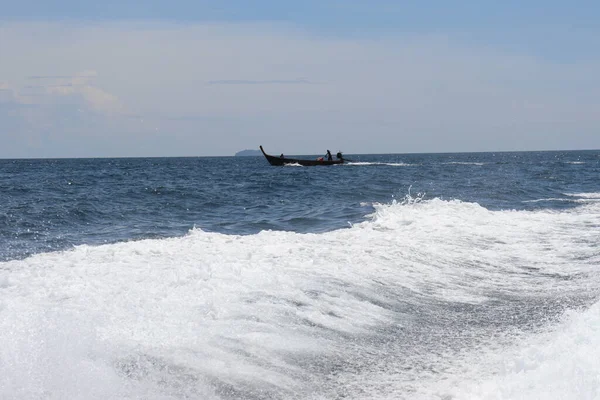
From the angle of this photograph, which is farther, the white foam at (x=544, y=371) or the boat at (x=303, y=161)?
the boat at (x=303, y=161)

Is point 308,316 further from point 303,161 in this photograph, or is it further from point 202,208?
point 303,161

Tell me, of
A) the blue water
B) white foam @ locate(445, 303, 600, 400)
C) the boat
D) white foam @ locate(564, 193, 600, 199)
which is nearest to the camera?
white foam @ locate(445, 303, 600, 400)

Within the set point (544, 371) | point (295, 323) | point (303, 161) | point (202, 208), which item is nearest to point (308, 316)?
point (295, 323)

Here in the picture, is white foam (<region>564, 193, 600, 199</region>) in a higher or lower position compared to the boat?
lower

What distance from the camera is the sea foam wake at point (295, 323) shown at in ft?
17.0

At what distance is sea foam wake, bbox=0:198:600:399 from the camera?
17.0 feet

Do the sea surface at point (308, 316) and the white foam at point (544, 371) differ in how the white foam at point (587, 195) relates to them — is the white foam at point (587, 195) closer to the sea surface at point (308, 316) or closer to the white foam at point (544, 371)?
the sea surface at point (308, 316)

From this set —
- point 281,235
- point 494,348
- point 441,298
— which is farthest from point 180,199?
point 494,348

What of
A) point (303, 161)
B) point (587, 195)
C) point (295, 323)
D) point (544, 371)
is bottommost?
point (295, 323)

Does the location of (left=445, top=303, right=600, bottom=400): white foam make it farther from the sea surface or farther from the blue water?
the blue water

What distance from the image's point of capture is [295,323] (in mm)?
6875

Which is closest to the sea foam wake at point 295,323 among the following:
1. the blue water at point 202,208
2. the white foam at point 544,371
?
the white foam at point 544,371

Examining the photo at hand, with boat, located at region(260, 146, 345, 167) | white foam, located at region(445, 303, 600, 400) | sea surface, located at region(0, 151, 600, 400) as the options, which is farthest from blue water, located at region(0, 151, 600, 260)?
boat, located at region(260, 146, 345, 167)

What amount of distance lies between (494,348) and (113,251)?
6.41 m
